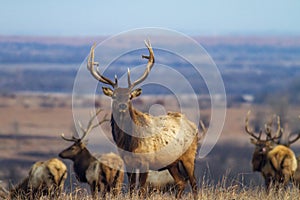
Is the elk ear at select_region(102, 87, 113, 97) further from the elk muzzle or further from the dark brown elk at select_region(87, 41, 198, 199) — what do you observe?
the elk muzzle

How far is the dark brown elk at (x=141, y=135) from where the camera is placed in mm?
13312

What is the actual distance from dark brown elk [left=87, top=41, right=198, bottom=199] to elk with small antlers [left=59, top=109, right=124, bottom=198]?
9.15 ft

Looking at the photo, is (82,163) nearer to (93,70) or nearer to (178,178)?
(178,178)

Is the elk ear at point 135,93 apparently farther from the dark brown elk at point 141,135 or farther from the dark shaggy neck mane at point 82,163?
the dark shaggy neck mane at point 82,163

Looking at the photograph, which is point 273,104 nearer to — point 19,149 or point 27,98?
point 19,149

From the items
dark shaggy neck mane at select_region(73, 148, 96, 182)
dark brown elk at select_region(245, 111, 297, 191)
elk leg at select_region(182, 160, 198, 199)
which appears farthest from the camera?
dark shaggy neck mane at select_region(73, 148, 96, 182)

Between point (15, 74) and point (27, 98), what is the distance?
4068 cm

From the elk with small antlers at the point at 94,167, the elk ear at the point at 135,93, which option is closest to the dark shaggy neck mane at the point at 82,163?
the elk with small antlers at the point at 94,167

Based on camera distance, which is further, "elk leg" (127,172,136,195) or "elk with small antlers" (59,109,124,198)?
"elk with small antlers" (59,109,124,198)

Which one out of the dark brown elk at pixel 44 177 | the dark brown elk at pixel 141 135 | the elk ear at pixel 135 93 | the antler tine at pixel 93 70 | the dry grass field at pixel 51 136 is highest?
the antler tine at pixel 93 70

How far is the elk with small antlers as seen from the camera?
56.3 feet

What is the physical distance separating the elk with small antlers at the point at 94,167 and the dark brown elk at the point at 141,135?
279 cm

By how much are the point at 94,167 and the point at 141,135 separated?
4311 millimetres

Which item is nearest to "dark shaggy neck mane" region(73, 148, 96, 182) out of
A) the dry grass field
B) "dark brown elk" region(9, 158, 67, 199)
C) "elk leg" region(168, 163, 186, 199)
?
"dark brown elk" region(9, 158, 67, 199)
